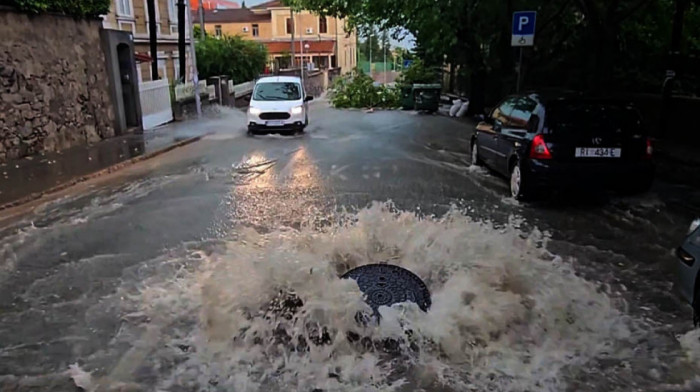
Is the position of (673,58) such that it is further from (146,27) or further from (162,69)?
(162,69)

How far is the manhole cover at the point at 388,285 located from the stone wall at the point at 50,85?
10.6 metres

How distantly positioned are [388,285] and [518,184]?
15.4 ft

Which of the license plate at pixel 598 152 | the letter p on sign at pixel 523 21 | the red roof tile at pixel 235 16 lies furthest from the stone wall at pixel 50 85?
the red roof tile at pixel 235 16

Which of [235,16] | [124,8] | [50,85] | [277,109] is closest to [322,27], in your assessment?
[235,16]

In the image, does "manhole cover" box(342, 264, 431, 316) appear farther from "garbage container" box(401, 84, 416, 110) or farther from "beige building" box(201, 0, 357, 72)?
"beige building" box(201, 0, 357, 72)

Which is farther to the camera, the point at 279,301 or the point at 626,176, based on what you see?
the point at 626,176

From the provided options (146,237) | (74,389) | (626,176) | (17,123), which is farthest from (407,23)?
(74,389)

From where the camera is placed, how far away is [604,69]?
14531mm

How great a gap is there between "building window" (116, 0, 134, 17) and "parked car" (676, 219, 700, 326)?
29.5m

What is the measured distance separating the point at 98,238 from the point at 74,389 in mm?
3738

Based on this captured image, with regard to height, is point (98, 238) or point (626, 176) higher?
point (626, 176)

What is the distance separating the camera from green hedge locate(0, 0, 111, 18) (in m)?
12.8

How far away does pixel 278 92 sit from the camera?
19.7 m

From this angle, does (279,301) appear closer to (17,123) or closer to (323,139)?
(17,123)
